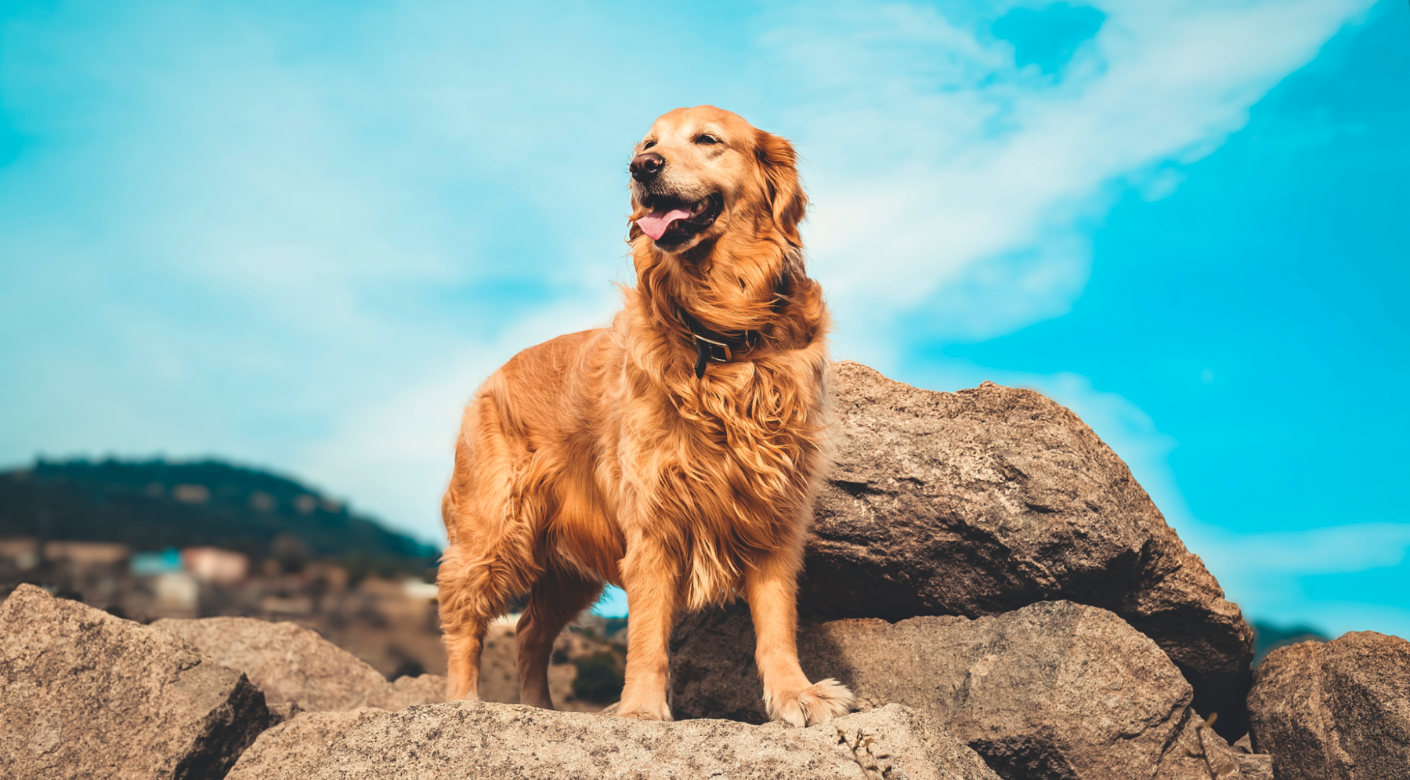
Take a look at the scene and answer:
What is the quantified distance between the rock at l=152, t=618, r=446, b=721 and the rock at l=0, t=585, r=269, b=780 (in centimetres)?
156

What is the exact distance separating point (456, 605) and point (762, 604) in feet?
5.33

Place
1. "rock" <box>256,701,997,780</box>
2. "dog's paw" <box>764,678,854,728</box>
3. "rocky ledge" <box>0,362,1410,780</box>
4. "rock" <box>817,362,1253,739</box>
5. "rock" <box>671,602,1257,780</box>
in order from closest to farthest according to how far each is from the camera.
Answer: "rock" <box>256,701,997,780</box>, "dog's paw" <box>764,678,854,728</box>, "rocky ledge" <box>0,362,1410,780</box>, "rock" <box>671,602,1257,780</box>, "rock" <box>817,362,1253,739</box>

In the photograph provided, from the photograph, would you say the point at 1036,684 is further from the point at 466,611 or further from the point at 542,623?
the point at 466,611

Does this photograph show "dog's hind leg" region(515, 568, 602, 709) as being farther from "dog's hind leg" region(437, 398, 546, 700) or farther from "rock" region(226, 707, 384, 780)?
"rock" region(226, 707, 384, 780)

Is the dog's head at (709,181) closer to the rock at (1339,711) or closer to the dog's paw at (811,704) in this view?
the dog's paw at (811,704)

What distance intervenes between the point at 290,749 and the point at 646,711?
1448 millimetres

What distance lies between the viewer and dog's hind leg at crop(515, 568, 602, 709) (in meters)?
4.62

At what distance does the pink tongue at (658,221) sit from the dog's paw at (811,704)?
5.52 feet

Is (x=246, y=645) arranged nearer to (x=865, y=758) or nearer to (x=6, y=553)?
(x=6, y=553)

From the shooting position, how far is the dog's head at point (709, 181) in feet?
11.1

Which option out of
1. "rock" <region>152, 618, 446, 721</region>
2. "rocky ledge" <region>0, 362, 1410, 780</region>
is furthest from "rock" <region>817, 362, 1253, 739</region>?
"rock" <region>152, 618, 446, 721</region>

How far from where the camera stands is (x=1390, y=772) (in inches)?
150

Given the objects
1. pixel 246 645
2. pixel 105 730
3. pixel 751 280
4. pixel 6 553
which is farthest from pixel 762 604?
pixel 6 553

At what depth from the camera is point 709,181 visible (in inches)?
136
